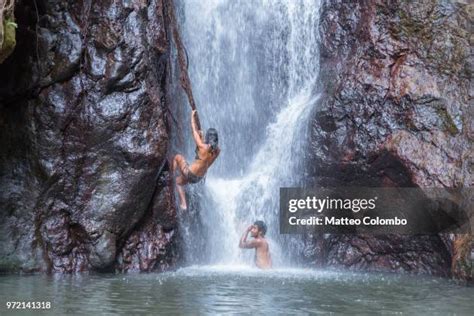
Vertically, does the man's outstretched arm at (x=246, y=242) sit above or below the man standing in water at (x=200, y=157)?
below

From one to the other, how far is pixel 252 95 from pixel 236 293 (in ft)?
27.6

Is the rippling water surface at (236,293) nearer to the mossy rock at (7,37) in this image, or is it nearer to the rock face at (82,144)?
the rock face at (82,144)

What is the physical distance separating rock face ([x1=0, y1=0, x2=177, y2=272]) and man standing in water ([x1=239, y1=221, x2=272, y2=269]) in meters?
1.56

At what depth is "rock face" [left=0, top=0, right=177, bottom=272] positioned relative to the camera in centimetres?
1098

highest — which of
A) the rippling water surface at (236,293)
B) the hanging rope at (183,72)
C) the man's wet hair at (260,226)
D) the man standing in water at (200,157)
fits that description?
the hanging rope at (183,72)

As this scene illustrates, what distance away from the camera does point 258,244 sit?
478 inches

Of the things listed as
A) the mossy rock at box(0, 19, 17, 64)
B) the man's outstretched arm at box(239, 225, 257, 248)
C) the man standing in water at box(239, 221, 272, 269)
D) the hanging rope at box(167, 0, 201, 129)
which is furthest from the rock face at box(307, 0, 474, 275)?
the mossy rock at box(0, 19, 17, 64)

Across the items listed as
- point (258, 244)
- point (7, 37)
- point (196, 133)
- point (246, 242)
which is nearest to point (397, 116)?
point (258, 244)

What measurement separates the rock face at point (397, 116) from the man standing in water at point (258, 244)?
5.04 feet

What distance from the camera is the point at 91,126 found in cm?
1129

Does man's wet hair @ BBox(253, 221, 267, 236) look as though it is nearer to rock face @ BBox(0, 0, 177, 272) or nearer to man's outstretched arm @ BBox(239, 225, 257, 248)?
man's outstretched arm @ BBox(239, 225, 257, 248)

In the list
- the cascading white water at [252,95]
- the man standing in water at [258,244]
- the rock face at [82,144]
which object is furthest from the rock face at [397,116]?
the rock face at [82,144]

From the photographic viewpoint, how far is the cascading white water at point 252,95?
1367cm

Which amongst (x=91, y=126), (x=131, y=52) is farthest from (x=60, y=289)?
(x=131, y=52)
